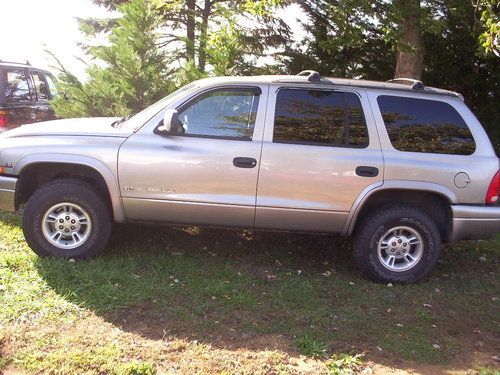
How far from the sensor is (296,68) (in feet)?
29.5

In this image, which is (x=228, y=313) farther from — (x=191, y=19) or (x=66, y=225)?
(x=191, y=19)

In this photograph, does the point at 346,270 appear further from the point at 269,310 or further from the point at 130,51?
the point at 130,51

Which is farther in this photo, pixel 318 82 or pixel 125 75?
pixel 125 75

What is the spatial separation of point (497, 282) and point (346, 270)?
157 centimetres

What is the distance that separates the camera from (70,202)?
15.1ft

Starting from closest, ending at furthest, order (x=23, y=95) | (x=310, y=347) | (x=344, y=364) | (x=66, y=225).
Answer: (x=344, y=364) → (x=310, y=347) → (x=66, y=225) → (x=23, y=95)

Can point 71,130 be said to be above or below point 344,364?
above

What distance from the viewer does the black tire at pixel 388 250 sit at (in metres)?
4.72

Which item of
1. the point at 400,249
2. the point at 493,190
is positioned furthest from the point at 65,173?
the point at 493,190

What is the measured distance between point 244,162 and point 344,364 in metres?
1.92

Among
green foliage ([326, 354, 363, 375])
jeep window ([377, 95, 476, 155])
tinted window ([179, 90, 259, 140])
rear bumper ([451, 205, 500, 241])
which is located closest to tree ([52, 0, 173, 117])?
tinted window ([179, 90, 259, 140])

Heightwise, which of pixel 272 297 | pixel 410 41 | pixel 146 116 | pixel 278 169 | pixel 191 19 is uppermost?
pixel 191 19

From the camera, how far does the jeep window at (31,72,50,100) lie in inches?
350

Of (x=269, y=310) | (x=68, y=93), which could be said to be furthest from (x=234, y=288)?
(x=68, y=93)
